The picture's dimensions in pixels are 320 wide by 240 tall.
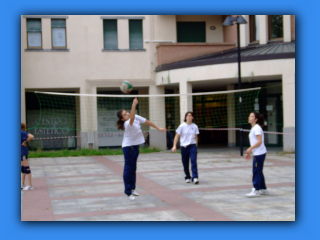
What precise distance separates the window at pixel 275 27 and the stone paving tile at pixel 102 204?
12229mm

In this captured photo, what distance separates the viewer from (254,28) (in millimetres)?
18719

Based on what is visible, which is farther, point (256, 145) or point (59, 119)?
point (59, 119)

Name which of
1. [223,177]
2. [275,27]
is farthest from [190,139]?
[275,27]

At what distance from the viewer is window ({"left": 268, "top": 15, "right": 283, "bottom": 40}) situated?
1766 centimetres

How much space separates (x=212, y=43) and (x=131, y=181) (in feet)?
44.6

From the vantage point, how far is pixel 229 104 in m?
20.9

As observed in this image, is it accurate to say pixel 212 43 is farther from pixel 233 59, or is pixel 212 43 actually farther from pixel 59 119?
pixel 59 119

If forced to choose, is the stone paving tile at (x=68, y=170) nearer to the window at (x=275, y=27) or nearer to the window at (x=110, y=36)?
the window at (x=110, y=36)

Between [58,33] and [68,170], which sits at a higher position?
[58,33]

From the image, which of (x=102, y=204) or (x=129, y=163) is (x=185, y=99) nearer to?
(x=129, y=163)

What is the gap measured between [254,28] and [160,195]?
12.6 m

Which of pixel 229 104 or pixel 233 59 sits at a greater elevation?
pixel 233 59

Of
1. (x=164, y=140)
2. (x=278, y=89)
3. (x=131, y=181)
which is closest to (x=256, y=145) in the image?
(x=131, y=181)

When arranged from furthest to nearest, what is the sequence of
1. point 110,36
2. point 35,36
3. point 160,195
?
point 110,36 → point 35,36 → point 160,195
